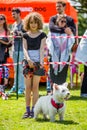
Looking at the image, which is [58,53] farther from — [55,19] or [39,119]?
[39,119]

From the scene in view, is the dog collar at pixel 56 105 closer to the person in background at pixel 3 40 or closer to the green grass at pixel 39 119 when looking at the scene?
the green grass at pixel 39 119

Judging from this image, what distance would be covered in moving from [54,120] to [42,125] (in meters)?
0.32

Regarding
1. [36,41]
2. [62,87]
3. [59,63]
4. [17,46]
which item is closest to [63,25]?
[59,63]

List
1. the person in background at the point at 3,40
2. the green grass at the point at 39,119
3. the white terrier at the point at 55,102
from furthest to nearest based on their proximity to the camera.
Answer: the person in background at the point at 3,40 < the white terrier at the point at 55,102 < the green grass at the point at 39,119

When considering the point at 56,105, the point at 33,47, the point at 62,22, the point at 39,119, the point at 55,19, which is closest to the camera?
the point at 56,105

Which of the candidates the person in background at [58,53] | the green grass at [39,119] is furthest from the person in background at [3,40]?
the green grass at [39,119]

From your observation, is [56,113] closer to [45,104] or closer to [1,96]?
[45,104]

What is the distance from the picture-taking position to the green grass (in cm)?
666

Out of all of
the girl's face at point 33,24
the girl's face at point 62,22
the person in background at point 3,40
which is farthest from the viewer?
the person in background at point 3,40

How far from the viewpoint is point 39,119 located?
23.9 feet

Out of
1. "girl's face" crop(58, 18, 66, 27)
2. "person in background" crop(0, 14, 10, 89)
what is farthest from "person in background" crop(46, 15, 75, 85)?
"person in background" crop(0, 14, 10, 89)

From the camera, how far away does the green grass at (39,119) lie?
6656 mm

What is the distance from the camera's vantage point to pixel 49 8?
42.3 feet

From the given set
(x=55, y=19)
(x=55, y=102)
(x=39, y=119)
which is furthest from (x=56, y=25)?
(x=55, y=102)
